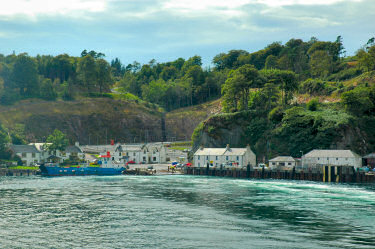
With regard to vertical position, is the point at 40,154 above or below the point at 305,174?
above

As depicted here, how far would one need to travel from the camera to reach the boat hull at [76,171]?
432ft

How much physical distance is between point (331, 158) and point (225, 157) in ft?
106

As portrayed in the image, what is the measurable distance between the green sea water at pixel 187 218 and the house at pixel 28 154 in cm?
6606

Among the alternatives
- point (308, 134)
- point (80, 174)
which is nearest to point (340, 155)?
point (308, 134)

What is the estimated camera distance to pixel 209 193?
84125mm

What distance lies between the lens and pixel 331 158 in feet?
391

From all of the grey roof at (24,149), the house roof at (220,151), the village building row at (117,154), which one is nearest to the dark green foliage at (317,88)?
the house roof at (220,151)

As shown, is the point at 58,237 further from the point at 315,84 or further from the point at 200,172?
the point at 315,84

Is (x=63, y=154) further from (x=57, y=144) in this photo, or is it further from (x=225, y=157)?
(x=225, y=157)

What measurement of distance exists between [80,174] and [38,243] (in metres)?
89.9

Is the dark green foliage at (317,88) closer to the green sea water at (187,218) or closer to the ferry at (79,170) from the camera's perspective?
the ferry at (79,170)

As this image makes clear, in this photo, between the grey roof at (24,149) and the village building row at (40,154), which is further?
the village building row at (40,154)

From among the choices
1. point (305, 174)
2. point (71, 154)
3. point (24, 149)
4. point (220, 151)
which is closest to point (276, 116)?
point (220, 151)

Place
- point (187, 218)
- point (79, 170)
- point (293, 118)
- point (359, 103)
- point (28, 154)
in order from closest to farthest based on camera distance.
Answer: point (187, 218) → point (79, 170) → point (359, 103) → point (293, 118) → point (28, 154)
